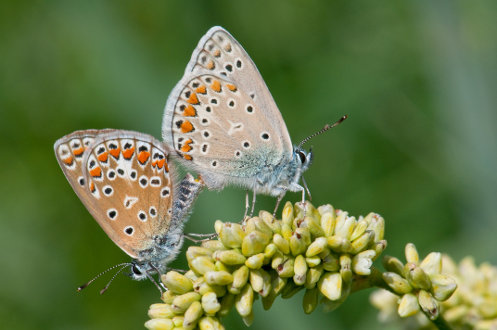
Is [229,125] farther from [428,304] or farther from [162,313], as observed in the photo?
[428,304]

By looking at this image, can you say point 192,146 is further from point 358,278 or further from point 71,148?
point 358,278

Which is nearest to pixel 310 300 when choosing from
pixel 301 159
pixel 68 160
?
pixel 301 159

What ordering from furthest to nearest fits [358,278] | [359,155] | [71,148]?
[359,155] < [71,148] < [358,278]

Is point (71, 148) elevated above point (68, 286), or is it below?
above

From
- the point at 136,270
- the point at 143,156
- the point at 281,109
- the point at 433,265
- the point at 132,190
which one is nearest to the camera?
the point at 433,265

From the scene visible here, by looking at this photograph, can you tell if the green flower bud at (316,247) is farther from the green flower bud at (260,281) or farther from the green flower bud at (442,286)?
the green flower bud at (442,286)

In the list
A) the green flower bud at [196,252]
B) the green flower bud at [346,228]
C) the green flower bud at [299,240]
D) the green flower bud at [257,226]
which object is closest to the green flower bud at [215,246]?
the green flower bud at [196,252]

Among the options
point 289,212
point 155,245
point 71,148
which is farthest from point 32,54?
point 289,212
